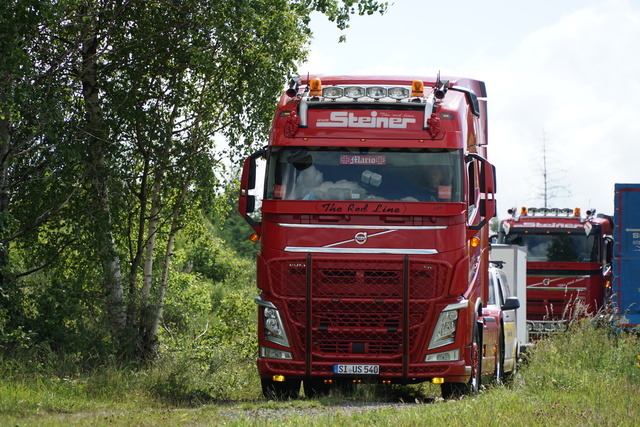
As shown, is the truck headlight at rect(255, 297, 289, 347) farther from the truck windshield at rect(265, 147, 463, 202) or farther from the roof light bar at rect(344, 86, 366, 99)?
the roof light bar at rect(344, 86, 366, 99)

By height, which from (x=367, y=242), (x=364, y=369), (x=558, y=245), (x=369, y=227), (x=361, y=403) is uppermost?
(x=558, y=245)

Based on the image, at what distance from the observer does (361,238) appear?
12.7 meters

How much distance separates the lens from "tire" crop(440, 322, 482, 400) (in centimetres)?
1323

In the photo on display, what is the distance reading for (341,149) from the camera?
13.0 m

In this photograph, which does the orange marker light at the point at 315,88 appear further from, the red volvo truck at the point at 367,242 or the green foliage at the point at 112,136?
the green foliage at the point at 112,136

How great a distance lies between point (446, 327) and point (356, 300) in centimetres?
116

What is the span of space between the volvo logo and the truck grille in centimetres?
24

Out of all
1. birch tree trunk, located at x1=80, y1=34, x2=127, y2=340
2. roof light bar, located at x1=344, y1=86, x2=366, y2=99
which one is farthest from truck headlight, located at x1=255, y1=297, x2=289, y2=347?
birch tree trunk, located at x1=80, y1=34, x2=127, y2=340

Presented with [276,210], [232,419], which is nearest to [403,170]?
[276,210]

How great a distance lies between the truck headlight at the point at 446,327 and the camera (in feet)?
41.6

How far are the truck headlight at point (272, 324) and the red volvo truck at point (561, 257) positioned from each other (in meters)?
13.4

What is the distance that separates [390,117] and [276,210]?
1869 millimetres

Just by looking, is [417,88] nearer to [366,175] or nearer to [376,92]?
[376,92]

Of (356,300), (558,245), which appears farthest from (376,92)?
(558,245)
